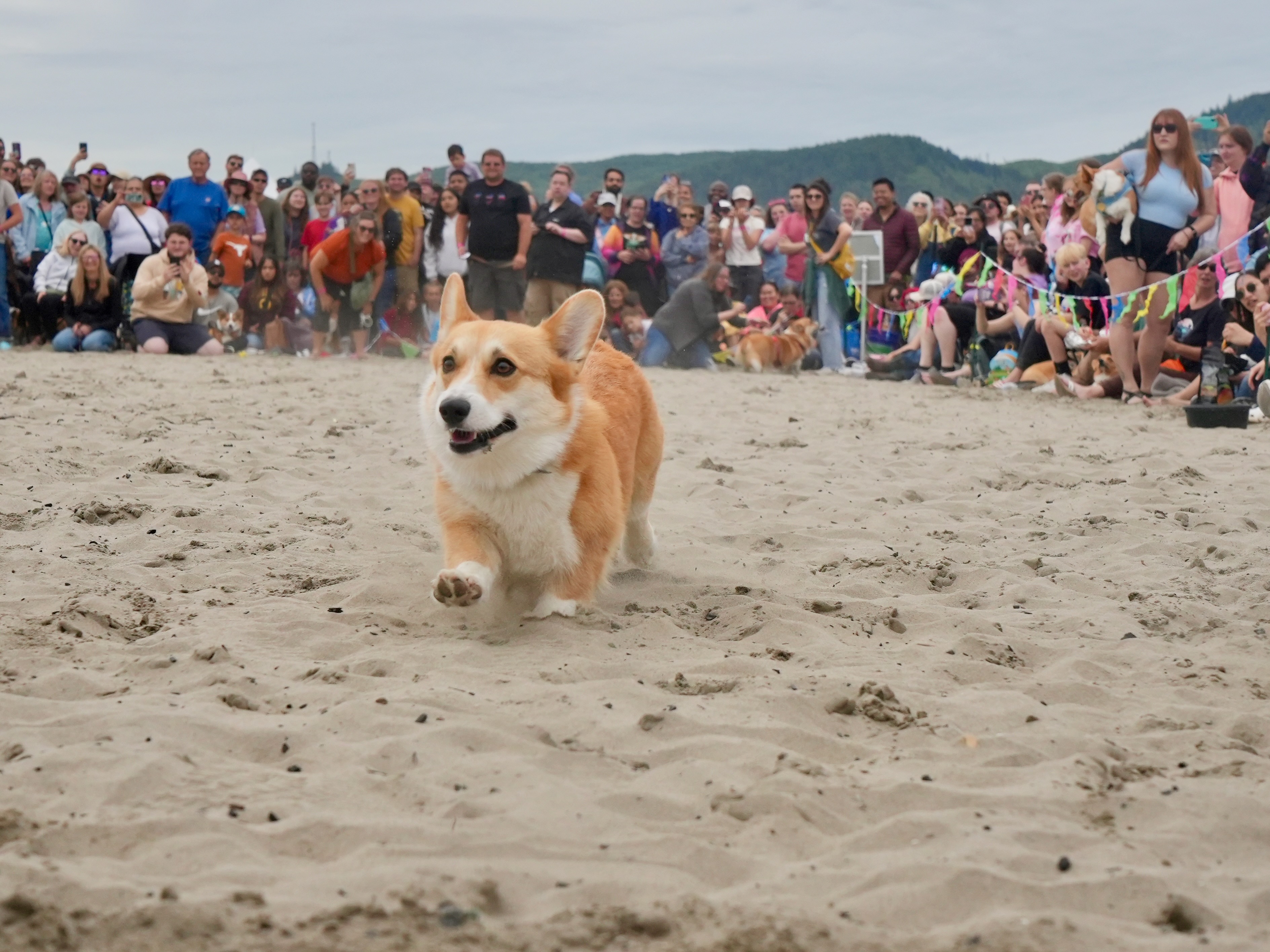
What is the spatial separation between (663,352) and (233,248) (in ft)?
17.4

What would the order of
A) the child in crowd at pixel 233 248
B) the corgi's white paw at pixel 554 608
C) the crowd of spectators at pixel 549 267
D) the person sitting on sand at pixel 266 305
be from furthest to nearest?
the person sitting on sand at pixel 266 305, the child in crowd at pixel 233 248, the crowd of spectators at pixel 549 267, the corgi's white paw at pixel 554 608

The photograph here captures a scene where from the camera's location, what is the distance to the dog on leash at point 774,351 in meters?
14.6

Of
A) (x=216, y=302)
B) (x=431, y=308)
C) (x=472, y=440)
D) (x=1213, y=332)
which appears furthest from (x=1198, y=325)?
(x=216, y=302)

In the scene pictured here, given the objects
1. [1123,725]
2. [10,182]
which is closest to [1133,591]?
[1123,725]

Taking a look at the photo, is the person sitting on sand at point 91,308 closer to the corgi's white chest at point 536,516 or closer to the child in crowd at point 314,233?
the child in crowd at point 314,233

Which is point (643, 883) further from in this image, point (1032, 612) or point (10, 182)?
point (10, 182)

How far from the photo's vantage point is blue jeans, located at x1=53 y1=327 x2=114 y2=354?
1351 centimetres

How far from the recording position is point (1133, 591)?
15.3 feet

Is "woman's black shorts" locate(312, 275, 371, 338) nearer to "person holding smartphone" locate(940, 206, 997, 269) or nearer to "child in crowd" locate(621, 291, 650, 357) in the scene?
"child in crowd" locate(621, 291, 650, 357)

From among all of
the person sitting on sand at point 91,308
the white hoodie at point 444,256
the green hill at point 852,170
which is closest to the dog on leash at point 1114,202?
the white hoodie at point 444,256

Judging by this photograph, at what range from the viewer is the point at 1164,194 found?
31.8 feet

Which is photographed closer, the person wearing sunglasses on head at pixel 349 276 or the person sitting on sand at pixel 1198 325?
the person sitting on sand at pixel 1198 325

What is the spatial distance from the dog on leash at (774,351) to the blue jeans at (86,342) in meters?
7.13

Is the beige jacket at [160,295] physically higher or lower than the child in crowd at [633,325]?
higher
